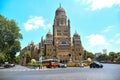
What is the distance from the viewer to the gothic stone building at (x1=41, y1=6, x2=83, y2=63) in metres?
126

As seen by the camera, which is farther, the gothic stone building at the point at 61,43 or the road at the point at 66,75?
the gothic stone building at the point at 61,43

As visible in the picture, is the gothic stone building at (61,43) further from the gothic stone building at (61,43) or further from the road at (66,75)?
the road at (66,75)

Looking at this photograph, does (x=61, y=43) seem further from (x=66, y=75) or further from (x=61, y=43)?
(x=66, y=75)

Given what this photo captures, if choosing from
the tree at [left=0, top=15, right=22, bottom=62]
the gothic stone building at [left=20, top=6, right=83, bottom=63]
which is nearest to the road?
the tree at [left=0, top=15, right=22, bottom=62]

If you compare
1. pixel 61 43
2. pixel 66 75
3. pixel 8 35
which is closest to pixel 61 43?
pixel 61 43

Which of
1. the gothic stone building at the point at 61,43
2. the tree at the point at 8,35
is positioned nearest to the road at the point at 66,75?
the tree at the point at 8,35

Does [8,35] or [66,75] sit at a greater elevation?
[8,35]

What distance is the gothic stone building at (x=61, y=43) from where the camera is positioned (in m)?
126

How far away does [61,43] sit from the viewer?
127m

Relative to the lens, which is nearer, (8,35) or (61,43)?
(8,35)

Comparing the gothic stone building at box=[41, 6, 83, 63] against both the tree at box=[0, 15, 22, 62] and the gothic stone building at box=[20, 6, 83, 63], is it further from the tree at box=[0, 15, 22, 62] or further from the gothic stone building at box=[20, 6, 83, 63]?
the tree at box=[0, 15, 22, 62]

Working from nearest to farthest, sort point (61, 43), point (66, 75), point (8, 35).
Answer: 1. point (66, 75)
2. point (8, 35)
3. point (61, 43)

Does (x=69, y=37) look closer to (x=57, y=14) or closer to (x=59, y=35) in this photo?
(x=59, y=35)

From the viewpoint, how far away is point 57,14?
130875 millimetres
